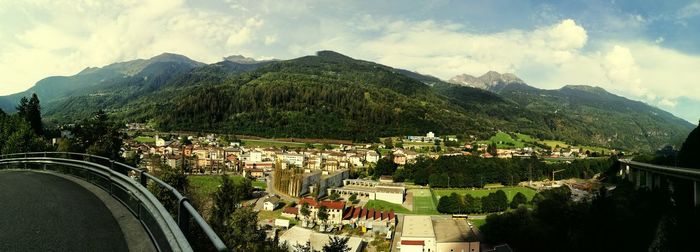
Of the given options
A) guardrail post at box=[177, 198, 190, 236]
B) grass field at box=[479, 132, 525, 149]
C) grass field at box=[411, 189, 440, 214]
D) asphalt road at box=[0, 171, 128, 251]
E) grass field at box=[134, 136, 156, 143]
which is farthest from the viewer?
grass field at box=[479, 132, 525, 149]

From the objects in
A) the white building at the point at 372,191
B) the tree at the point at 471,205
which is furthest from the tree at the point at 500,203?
the white building at the point at 372,191

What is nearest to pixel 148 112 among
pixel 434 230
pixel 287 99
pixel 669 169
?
pixel 287 99

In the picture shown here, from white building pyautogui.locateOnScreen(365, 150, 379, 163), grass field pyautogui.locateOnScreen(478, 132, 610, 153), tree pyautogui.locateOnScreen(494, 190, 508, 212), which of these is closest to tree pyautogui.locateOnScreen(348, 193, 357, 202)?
tree pyautogui.locateOnScreen(494, 190, 508, 212)

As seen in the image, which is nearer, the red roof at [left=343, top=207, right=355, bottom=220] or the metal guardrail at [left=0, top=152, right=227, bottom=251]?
the metal guardrail at [left=0, top=152, right=227, bottom=251]

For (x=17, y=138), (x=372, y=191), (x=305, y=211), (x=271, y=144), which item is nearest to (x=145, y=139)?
(x=271, y=144)

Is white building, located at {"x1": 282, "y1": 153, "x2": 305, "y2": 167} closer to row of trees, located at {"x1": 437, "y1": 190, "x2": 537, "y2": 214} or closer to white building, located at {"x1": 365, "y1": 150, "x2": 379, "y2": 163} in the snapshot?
white building, located at {"x1": 365, "y1": 150, "x2": 379, "y2": 163}

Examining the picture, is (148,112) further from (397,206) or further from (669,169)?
(669,169)
